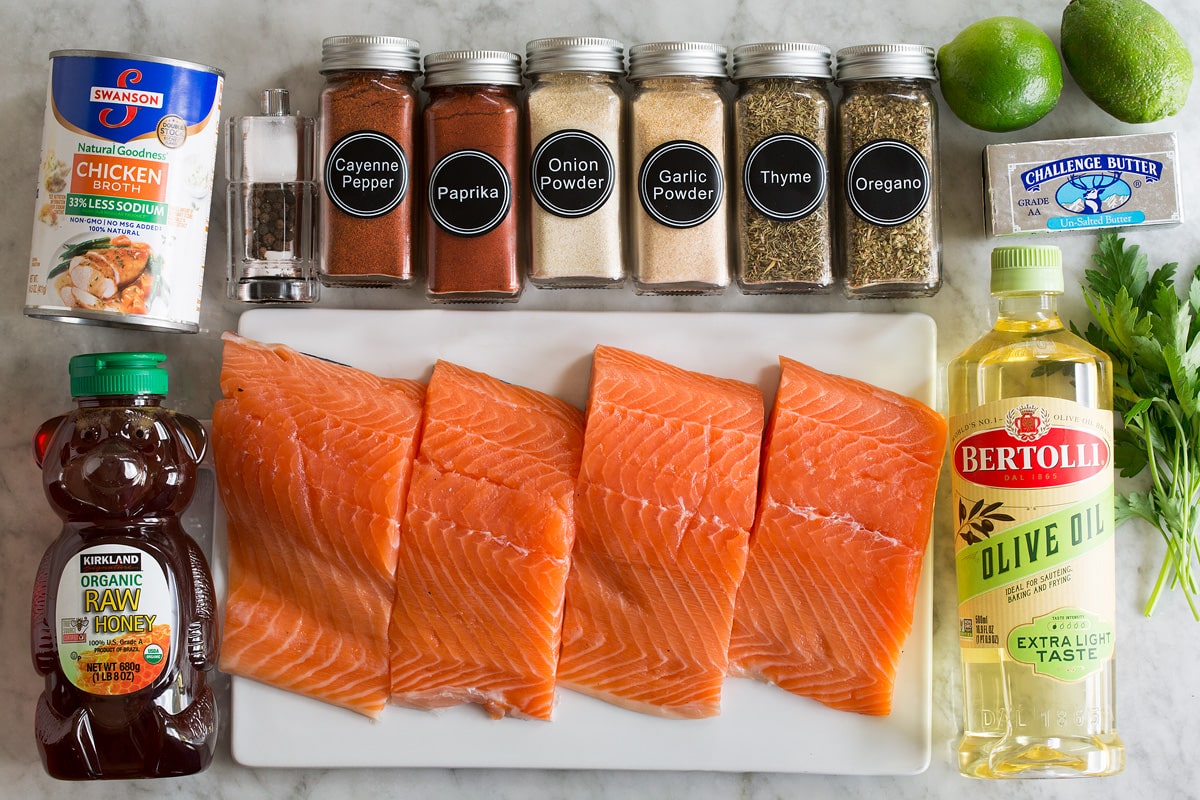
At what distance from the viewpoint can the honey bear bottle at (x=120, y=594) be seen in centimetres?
168

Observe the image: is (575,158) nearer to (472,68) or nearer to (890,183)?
(472,68)

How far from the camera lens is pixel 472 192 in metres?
1.76

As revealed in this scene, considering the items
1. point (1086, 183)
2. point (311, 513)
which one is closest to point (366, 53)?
point (311, 513)

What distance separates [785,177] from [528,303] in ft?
1.94

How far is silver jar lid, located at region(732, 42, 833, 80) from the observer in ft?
5.80

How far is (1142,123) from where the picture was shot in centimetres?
186

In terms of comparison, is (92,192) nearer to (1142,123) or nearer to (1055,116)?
(1055,116)

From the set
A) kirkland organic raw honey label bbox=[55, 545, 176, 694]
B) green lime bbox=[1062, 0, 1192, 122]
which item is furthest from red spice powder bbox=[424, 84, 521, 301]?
green lime bbox=[1062, 0, 1192, 122]

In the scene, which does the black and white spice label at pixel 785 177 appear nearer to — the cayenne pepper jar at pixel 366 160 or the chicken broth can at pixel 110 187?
the cayenne pepper jar at pixel 366 160

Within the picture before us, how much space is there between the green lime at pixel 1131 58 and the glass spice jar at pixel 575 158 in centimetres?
93

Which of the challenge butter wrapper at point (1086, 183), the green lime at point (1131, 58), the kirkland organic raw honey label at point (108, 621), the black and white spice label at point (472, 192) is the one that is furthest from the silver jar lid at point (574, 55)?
the kirkland organic raw honey label at point (108, 621)

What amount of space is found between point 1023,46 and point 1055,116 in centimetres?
28

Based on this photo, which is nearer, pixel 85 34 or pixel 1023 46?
pixel 1023 46

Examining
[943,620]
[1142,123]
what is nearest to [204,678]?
[943,620]
